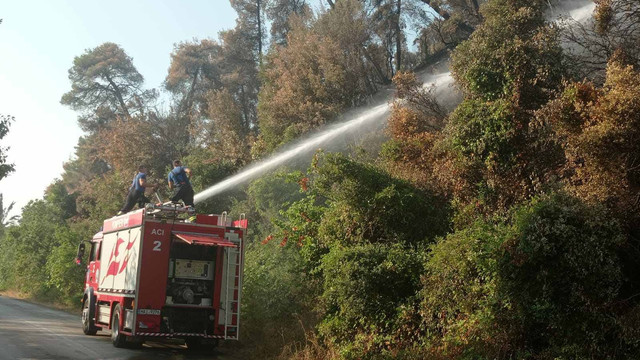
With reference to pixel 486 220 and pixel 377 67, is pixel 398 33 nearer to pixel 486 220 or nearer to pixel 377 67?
pixel 377 67

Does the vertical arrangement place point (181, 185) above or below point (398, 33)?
below

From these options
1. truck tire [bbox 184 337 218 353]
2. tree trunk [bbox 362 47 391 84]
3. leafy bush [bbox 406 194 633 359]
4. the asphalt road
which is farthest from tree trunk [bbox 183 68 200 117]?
leafy bush [bbox 406 194 633 359]

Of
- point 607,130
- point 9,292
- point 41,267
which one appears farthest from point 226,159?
point 607,130

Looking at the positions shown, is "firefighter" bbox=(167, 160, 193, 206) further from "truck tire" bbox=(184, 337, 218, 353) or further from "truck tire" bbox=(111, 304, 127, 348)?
"truck tire" bbox=(184, 337, 218, 353)

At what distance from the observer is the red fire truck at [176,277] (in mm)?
13836

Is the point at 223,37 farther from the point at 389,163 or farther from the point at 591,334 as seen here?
the point at 591,334

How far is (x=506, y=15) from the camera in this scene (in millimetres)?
16594

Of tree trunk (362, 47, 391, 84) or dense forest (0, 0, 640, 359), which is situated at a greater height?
tree trunk (362, 47, 391, 84)

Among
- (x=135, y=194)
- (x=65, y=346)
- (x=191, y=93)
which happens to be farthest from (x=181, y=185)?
(x=191, y=93)

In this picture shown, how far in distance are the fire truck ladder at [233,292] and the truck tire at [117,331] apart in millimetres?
2444

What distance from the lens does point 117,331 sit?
14.7 m

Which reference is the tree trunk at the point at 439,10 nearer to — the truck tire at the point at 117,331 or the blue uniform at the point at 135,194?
the blue uniform at the point at 135,194

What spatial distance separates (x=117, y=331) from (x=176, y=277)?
1984 mm

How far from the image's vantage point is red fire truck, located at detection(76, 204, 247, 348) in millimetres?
13836
